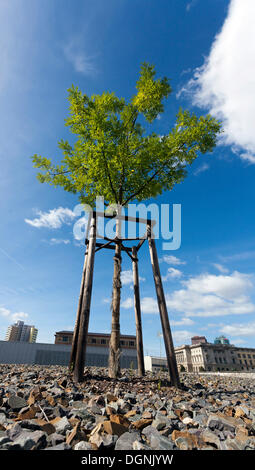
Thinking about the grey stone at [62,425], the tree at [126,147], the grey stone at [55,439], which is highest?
the tree at [126,147]

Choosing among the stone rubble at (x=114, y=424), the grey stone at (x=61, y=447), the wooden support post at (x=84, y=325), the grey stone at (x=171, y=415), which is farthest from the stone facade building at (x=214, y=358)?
the grey stone at (x=61, y=447)

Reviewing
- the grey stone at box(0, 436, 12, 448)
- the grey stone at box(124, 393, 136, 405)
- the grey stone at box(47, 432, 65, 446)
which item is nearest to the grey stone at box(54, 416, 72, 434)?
the grey stone at box(47, 432, 65, 446)

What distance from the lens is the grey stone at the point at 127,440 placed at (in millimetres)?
1830

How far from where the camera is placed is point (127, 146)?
7.33m

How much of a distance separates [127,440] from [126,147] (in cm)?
736

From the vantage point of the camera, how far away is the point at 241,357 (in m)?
107

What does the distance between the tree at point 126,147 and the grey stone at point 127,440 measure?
15.8ft

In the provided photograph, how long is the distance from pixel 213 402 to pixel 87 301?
310cm

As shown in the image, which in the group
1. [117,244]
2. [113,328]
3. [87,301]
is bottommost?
[113,328]

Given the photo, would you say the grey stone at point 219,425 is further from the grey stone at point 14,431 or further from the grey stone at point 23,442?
the grey stone at point 14,431

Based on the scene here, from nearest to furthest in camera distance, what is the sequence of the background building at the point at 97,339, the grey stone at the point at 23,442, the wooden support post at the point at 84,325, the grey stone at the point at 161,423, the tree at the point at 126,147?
the grey stone at the point at 23,442, the grey stone at the point at 161,423, the wooden support post at the point at 84,325, the tree at the point at 126,147, the background building at the point at 97,339

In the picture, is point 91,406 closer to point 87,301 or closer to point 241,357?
point 87,301

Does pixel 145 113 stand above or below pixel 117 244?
above
